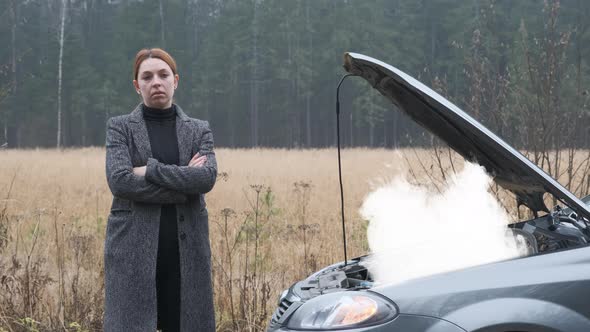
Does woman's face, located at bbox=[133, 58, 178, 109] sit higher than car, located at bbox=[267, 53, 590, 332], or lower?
higher

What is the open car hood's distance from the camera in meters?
2.15

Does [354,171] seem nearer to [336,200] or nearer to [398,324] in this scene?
[336,200]

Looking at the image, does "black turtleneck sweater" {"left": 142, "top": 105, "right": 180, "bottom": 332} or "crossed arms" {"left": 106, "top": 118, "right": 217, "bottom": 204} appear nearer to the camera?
"crossed arms" {"left": 106, "top": 118, "right": 217, "bottom": 204}

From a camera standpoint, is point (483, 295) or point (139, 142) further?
Result: point (139, 142)

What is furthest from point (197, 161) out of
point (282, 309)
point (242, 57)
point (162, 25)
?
point (242, 57)

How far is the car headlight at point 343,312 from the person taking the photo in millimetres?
2037

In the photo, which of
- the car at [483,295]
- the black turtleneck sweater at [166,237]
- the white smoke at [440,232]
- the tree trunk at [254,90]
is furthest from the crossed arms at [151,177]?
the tree trunk at [254,90]

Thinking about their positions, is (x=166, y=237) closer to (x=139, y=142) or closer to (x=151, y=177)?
(x=151, y=177)

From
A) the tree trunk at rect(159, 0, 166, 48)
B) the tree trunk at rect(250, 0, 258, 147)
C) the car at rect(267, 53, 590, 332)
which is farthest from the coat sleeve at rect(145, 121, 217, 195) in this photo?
the tree trunk at rect(159, 0, 166, 48)

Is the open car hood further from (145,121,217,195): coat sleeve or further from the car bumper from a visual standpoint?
(145,121,217,195): coat sleeve

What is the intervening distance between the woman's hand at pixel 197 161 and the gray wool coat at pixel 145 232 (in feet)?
0.13

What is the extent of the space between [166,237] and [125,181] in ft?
1.09

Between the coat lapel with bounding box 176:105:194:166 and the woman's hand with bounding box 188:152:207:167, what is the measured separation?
0.04 meters

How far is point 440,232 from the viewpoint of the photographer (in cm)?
348
